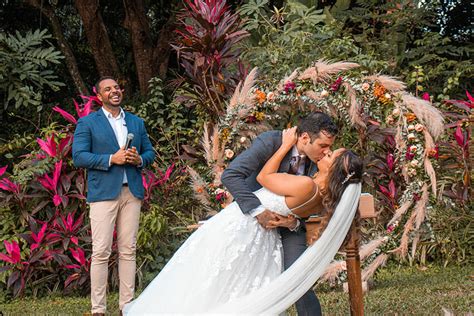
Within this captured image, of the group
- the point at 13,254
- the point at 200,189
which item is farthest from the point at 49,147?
the point at 200,189

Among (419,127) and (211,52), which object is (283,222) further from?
(211,52)

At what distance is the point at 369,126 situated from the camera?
8.16m

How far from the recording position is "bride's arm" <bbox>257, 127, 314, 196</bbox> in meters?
4.57

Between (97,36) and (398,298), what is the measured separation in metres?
7.22

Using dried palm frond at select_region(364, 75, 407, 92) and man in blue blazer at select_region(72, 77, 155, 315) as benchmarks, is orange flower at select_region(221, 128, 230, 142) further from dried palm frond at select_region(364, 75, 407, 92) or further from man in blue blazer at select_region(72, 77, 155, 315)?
dried palm frond at select_region(364, 75, 407, 92)

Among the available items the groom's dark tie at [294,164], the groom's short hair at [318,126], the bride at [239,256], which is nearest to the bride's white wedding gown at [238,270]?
the bride at [239,256]

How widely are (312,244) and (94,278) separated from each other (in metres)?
2.45

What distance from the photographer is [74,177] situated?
8406mm

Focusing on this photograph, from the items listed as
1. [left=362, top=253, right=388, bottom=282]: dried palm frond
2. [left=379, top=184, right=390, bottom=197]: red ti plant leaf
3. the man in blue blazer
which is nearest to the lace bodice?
the man in blue blazer

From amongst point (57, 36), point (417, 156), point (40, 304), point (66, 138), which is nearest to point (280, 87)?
point (417, 156)

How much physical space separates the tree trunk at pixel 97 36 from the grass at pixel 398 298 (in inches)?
203

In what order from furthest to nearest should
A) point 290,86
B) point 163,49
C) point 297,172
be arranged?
point 163,49
point 290,86
point 297,172

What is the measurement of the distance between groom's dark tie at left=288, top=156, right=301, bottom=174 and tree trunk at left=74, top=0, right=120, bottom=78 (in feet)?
25.9

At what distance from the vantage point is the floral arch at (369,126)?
7289mm
